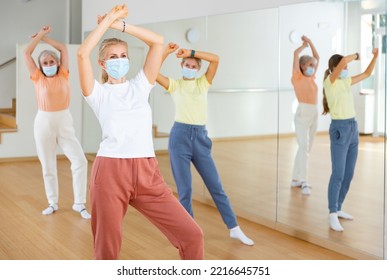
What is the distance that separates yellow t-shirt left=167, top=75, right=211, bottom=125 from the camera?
3469mm

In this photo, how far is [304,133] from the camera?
12.0ft

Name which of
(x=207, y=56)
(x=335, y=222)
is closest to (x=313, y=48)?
(x=207, y=56)

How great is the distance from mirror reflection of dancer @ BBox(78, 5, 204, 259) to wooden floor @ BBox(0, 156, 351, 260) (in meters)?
0.98

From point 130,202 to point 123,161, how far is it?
0.18m

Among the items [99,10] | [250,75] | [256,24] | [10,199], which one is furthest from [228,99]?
[99,10]

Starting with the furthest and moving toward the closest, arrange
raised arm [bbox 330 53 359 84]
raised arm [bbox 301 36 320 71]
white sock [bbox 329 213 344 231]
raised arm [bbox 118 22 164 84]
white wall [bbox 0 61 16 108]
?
white wall [bbox 0 61 16 108]
raised arm [bbox 301 36 320 71]
white sock [bbox 329 213 344 231]
raised arm [bbox 330 53 359 84]
raised arm [bbox 118 22 164 84]

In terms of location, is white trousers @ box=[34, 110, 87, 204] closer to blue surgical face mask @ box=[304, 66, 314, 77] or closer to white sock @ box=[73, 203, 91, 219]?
white sock @ box=[73, 203, 91, 219]

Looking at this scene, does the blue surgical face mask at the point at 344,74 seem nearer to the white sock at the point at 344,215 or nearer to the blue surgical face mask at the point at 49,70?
the white sock at the point at 344,215

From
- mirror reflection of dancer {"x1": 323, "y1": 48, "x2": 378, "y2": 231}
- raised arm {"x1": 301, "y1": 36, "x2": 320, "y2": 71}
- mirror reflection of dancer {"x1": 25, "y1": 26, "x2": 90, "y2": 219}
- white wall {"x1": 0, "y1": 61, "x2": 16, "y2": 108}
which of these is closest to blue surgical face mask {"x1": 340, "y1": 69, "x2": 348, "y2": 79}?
mirror reflection of dancer {"x1": 323, "y1": 48, "x2": 378, "y2": 231}

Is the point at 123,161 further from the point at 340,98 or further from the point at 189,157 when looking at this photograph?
the point at 340,98

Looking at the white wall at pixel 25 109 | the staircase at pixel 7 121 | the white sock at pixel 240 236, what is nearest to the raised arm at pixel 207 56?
the white sock at pixel 240 236
